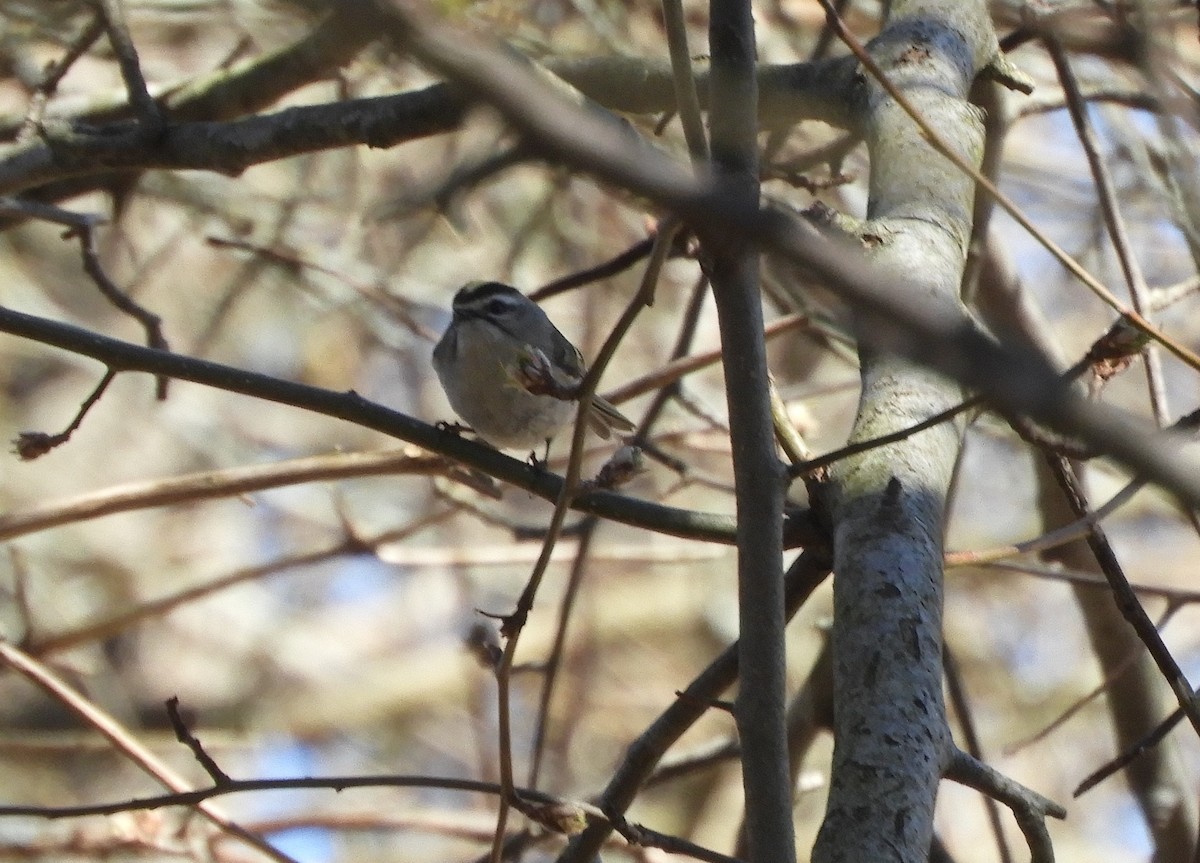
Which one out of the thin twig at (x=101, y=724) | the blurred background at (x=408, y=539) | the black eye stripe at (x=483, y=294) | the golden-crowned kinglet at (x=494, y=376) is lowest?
the thin twig at (x=101, y=724)

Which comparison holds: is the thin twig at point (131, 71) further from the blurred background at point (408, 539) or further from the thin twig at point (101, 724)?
the blurred background at point (408, 539)

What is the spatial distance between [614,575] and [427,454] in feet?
18.6

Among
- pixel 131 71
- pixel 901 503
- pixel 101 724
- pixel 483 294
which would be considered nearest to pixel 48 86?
pixel 131 71

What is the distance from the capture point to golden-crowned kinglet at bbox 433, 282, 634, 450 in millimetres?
4477

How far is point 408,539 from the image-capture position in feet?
20.2

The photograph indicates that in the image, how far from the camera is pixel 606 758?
828 cm

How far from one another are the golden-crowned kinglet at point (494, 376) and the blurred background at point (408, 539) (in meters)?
1.14

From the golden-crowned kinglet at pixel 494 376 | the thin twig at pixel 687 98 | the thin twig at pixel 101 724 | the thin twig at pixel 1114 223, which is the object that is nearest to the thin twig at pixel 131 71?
the thin twig at pixel 101 724

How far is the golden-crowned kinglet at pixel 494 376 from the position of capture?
4477mm

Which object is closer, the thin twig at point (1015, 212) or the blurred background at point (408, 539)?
the thin twig at point (1015, 212)

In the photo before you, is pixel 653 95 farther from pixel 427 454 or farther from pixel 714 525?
pixel 714 525

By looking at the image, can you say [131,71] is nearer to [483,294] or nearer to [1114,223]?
[483,294]

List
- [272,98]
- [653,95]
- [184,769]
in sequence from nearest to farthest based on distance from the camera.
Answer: [653,95] < [272,98] < [184,769]

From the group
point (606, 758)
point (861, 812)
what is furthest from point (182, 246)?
point (861, 812)
